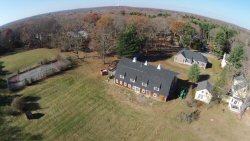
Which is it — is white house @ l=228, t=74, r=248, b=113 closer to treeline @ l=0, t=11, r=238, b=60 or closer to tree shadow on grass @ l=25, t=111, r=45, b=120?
treeline @ l=0, t=11, r=238, b=60

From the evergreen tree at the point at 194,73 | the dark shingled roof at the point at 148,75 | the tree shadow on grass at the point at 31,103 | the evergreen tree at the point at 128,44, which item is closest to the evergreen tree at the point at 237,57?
the evergreen tree at the point at 194,73

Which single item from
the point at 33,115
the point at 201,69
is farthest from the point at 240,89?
the point at 33,115

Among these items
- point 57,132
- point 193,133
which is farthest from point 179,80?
point 57,132

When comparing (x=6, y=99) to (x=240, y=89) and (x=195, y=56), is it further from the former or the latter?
(x=195, y=56)

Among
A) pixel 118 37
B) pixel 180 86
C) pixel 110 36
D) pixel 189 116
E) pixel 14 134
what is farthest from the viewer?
Result: pixel 110 36

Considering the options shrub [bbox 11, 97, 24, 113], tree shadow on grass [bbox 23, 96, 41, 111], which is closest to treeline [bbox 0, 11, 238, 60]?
tree shadow on grass [bbox 23, 96, 41, 111]

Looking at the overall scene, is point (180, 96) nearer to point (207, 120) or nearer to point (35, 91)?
point (207, 120)
